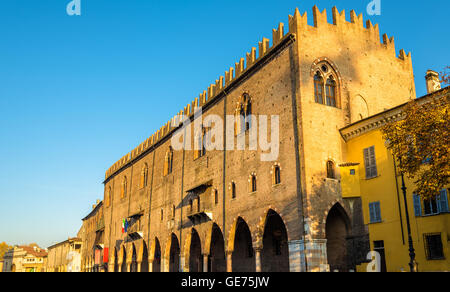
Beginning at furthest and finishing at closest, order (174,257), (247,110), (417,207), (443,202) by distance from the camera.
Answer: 1. (174,257)
2. (247,110)
3. (417,207)
4. (443,202)

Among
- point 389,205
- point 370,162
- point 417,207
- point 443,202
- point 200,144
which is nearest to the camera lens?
point 443,202

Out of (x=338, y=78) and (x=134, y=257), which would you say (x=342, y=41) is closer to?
(x=338, y=78)

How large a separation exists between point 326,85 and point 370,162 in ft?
15.5

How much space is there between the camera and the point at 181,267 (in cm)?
2948

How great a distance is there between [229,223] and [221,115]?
23.9 feet

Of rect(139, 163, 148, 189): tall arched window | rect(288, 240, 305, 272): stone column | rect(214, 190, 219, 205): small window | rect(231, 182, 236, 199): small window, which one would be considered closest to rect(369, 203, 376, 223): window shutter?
rect(288, 240, 305, 272): stone column

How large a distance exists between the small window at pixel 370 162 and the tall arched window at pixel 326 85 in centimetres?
318

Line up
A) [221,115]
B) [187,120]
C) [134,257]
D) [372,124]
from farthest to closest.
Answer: [134,257] → [187,120] → [221,115] → [372,124]

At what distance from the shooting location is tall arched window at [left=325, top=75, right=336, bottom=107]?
71.6 ft

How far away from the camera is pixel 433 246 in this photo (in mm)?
16672

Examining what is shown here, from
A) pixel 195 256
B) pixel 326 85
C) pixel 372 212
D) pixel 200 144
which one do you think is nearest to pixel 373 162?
pixel 372 212

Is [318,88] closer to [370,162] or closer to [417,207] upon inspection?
[370,162]

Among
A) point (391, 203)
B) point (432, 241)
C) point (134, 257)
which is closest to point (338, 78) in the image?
point (391, 203)

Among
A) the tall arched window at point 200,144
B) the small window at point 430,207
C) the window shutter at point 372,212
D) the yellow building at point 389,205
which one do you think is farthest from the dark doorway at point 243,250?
the small window at point 430,207
